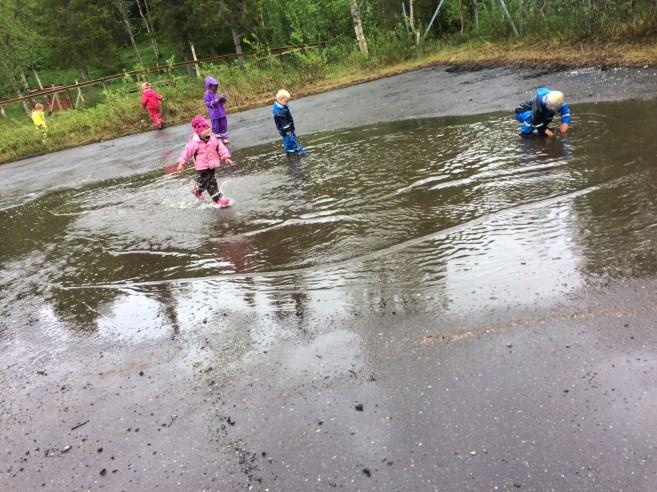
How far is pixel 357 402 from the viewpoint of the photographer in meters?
3.23

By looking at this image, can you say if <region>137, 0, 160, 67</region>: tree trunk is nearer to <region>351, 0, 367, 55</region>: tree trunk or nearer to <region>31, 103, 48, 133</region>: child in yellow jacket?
<region>351, 0, 367, 55</region>: tree trunk

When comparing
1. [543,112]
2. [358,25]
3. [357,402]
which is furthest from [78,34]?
[357,402]

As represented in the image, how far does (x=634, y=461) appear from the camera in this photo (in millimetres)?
2510

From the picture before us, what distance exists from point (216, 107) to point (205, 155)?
5252mm

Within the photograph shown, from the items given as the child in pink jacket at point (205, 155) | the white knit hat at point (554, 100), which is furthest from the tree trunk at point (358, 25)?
the child in pink jacket at point (205, 155)

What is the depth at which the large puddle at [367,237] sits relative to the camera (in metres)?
4.46

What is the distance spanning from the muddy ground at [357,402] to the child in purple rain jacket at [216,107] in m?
8.64

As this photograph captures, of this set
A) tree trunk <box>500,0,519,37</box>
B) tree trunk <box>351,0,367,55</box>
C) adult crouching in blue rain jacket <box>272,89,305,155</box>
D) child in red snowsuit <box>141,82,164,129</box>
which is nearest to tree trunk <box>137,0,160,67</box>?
tree trunk <box>351,0,367,55</box>

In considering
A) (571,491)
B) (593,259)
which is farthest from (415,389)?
(593,259)

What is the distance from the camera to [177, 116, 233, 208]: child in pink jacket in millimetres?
7730

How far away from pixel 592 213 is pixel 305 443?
3.98 metres

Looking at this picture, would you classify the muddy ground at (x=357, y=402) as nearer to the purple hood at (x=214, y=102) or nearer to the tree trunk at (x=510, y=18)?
the purple hood at (x=214, y=102)

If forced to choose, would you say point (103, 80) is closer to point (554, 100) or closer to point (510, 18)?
point (510, 18)

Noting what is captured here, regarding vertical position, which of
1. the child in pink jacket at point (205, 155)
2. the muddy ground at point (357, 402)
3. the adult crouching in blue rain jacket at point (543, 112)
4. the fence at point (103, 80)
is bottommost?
the muddy ground at point (357, 402)
